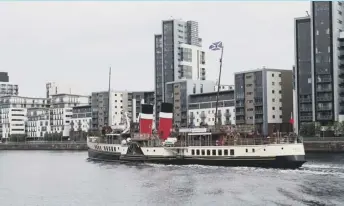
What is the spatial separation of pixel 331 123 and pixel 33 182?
259 ft

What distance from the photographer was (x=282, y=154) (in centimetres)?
6644

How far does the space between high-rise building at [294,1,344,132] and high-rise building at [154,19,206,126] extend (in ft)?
184

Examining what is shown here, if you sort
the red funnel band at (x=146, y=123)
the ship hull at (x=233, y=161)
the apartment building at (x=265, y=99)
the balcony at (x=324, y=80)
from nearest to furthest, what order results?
the ship hull at (x=233, y=161) → the red funnel band at (x=146, y=123) → the balcony at (x=324, y=80) → the apartment building at (x=265, y=99)

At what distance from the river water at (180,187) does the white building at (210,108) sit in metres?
84.8

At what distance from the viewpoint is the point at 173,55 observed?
6959 inches

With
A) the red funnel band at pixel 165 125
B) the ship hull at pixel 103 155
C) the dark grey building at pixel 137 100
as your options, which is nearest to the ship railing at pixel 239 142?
the red funnel band at pixel 165 125

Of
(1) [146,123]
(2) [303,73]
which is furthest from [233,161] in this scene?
(2) [303,73]

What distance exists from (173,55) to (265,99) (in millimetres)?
43238

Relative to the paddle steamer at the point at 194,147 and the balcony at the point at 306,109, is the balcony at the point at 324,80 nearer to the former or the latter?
the balcony at the point at 306,109

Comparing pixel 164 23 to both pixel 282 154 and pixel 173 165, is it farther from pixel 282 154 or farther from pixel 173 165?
pixel 282 154

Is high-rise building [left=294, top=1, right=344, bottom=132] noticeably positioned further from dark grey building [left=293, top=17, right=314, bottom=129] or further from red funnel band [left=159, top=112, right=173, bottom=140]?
red funnel band [left=159, top=112, right=173, bottom=140]

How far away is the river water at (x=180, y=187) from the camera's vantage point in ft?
150

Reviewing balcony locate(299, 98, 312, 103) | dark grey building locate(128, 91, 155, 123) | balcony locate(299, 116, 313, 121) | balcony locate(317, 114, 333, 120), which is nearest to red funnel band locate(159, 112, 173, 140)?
balcony locate(317, 114, 333, 120)

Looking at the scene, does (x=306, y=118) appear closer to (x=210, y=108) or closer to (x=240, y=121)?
(x=240, y=121)
